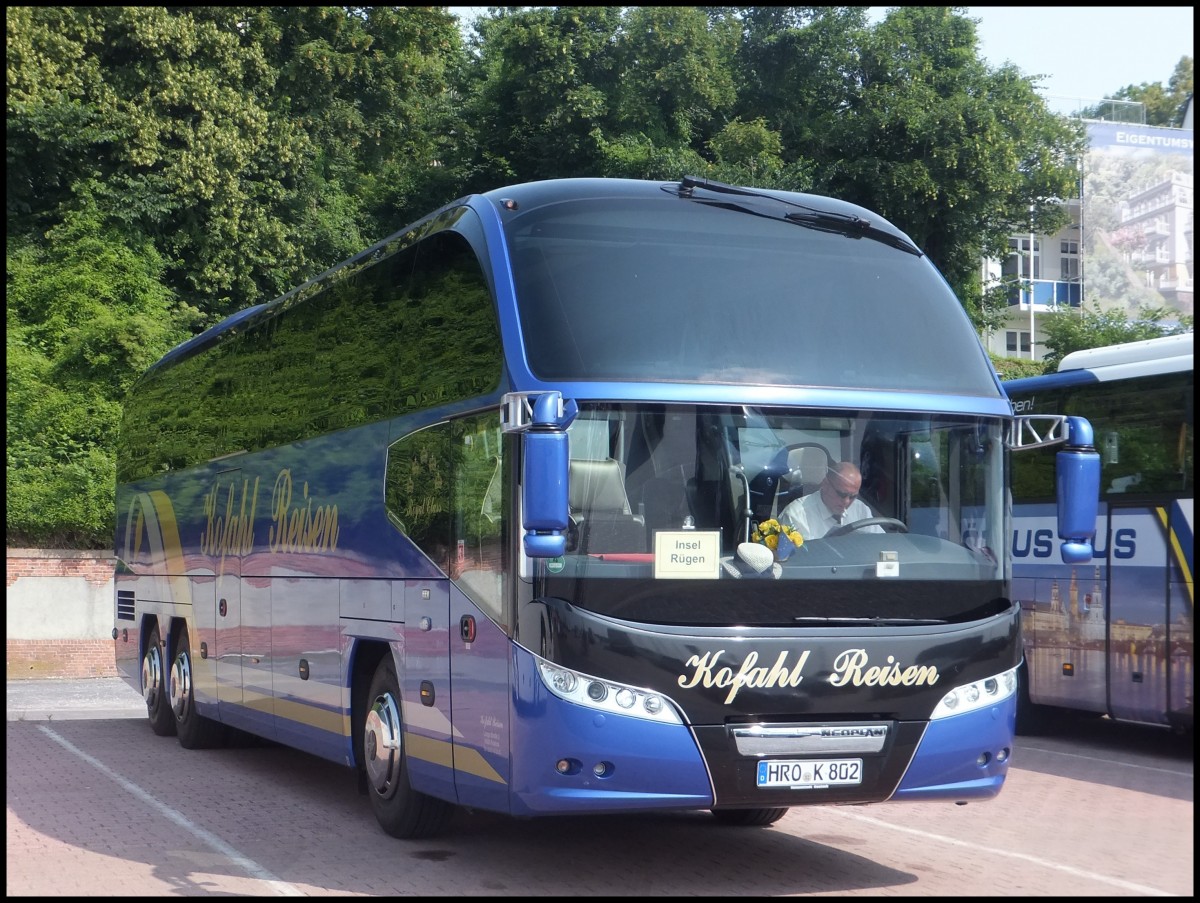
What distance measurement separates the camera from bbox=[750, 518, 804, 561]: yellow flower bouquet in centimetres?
754

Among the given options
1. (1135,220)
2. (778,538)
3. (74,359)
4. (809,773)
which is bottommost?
(809,773)

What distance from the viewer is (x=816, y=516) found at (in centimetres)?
770

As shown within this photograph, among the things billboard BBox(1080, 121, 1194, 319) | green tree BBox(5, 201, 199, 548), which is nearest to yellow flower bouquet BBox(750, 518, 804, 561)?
green tree BBox(5, 201, 199, 548)

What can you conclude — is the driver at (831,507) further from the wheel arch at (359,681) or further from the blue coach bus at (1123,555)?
the blue coach bus at (1123,555)

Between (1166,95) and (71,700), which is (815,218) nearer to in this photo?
(71,700)

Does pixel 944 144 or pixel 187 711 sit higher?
pixel 944 144

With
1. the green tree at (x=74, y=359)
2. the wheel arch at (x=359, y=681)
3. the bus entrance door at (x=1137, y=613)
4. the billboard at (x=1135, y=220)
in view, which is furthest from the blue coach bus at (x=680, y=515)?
the billboard at (x=1135, y=220)

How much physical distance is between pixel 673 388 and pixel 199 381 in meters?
8.35

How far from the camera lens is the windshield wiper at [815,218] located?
28.2ft

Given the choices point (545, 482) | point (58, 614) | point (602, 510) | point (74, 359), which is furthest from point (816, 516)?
point (74, 359)

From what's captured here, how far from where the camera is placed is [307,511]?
1106 cm

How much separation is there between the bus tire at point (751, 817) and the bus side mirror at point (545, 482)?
3.56 metres

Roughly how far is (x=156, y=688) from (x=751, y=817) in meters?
8.28

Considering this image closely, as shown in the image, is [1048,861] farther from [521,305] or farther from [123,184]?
[123,184]
